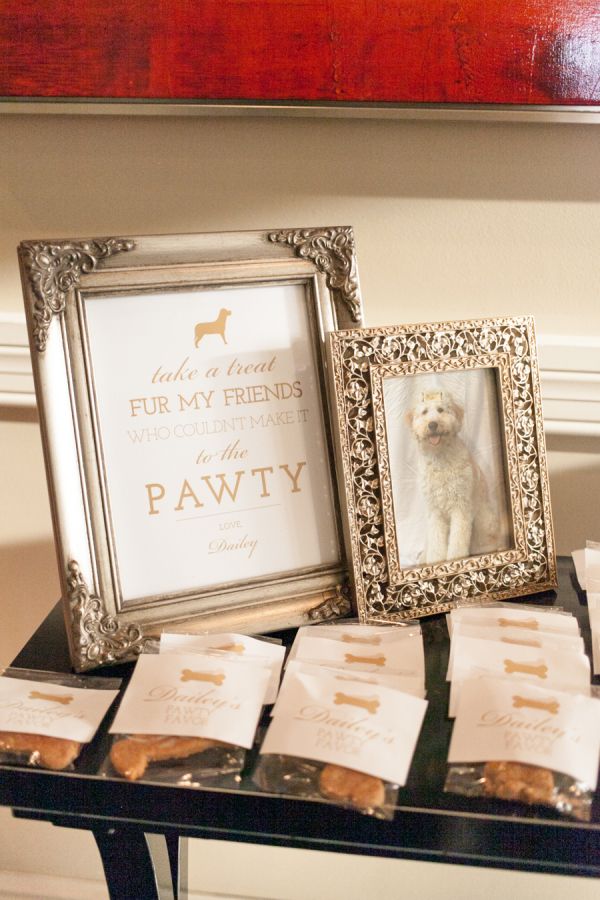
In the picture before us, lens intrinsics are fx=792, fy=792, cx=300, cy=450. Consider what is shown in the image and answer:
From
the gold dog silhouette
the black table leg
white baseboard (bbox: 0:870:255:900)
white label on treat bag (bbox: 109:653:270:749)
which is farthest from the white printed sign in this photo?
white baseboard (bbox: 0:870:255:900)

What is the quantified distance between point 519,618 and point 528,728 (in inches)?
6.6

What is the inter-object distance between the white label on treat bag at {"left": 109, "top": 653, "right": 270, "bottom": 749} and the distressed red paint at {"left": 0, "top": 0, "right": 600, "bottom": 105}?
57cm

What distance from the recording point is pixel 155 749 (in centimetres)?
54

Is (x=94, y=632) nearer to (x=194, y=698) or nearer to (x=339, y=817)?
(x=194, y=698)

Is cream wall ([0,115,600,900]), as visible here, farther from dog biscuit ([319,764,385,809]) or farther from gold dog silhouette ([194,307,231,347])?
dog biscuit ([319,764,385,809])

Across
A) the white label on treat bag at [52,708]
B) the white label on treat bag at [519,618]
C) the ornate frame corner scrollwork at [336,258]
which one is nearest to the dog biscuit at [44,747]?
the white label on treat bag at [52,708]

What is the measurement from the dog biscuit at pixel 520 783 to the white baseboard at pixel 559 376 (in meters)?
0.49

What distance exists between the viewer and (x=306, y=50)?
796 millimetres

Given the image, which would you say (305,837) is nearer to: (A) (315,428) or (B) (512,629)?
(B) (512,629)

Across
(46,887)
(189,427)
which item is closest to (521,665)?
(189,427)

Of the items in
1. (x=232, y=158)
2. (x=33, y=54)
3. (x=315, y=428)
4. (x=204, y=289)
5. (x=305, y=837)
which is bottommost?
(x=305, y=837)

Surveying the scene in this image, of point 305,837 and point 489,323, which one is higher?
point 489,323

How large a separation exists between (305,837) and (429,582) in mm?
273

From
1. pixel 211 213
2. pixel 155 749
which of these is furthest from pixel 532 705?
pixel 211 213
